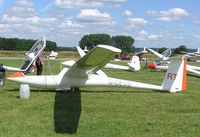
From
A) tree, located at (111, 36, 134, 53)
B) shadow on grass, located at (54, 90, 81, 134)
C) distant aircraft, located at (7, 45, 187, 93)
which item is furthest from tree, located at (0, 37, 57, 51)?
shadow on grass, located at (54, 90, 81, 134)

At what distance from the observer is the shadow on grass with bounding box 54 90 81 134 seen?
25.0 feet

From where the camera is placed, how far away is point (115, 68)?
29594mm

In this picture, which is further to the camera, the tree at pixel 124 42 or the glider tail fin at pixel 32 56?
the tree at pixel 124 42

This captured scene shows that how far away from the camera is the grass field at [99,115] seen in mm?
7375

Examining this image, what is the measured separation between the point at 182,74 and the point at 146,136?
6394 mm

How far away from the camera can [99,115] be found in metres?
9.08

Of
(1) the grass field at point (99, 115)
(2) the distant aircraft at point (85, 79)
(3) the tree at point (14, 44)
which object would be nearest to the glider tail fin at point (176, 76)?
(2) the distant aircraft at point (85, 79)

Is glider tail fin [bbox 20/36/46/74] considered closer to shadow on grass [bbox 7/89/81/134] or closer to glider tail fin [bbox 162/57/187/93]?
shadow on grass [bbox 7/89/81/134]

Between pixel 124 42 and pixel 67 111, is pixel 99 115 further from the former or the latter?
pixel 124 42

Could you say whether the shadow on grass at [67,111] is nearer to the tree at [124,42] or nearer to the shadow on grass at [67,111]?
the shadow on grass at [67,111]

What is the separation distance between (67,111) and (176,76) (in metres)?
5.13

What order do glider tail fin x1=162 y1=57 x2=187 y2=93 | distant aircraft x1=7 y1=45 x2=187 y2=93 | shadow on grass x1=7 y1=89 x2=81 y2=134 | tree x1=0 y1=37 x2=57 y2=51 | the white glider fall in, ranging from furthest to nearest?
tree x1=0 y1=37 x2=57 y2=51 < the white glider < glider tail fin x1=162 y1=57 x2=187 y2=93 < distant aircraft x1=7 y1=45 x2=187 y2=93 < shadow on grass x1=7 y1=89 x2=81 y2=134

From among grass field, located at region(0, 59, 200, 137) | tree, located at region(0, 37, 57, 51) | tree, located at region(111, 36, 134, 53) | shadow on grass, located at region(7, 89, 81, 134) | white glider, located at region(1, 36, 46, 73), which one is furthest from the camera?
tree, located at region(111, 36, 134, 53)

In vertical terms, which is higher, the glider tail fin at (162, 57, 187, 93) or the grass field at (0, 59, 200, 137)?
the glider tail fin at (162, 57, 187, 93)
